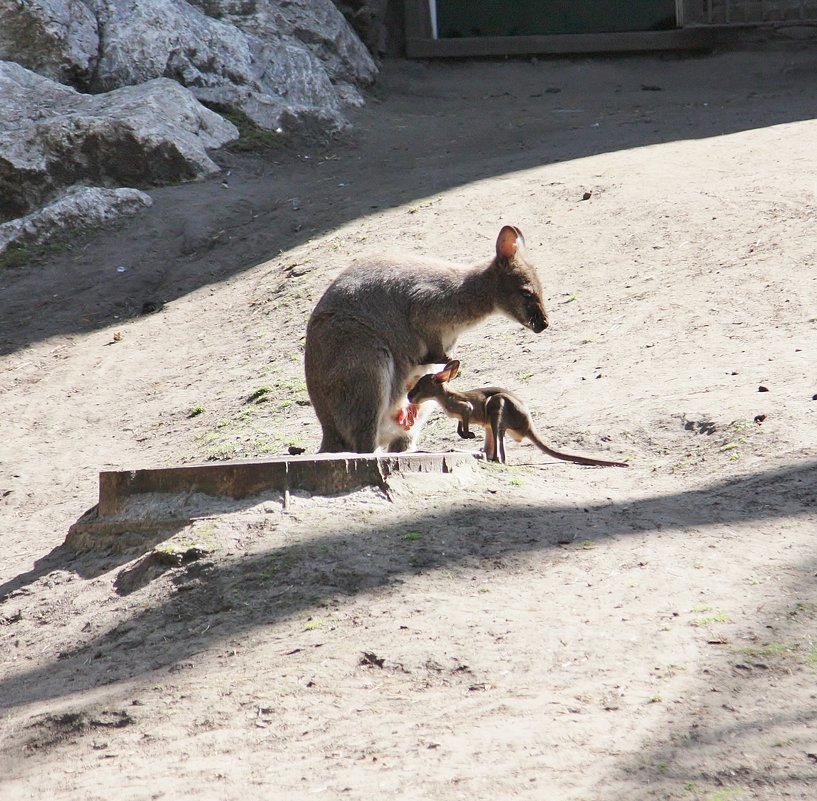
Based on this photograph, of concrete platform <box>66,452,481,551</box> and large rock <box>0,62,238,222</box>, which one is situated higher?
large rock <box>0,62,238,222</box>

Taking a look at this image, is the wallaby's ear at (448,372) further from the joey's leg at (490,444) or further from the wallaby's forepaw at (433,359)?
the joey's leg at (490,444)

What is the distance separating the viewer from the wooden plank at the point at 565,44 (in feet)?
58.0

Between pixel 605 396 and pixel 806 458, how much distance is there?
180 cm

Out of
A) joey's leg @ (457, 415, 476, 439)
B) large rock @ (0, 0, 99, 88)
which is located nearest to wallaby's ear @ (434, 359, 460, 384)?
joey's leg @ (457, 415, 476, 439)

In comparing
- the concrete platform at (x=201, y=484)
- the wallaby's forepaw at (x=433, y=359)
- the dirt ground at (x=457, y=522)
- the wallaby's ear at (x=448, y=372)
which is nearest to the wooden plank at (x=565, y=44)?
the dirt ground at (x=457, y=522)

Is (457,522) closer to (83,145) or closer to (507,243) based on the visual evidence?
(507,243)

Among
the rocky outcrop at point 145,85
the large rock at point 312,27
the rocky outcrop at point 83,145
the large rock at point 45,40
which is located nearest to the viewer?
the rocky outcrop at point 83,145

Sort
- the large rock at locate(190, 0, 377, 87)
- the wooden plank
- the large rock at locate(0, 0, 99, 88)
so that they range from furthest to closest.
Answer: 1. the wooden plank
2. the large rock at locate(190, 0, 377, 87)
3. the large rock at locate(0, 0, 99, 88)

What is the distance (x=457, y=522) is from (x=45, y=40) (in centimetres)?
1137

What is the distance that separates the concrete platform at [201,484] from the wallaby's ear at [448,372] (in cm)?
135

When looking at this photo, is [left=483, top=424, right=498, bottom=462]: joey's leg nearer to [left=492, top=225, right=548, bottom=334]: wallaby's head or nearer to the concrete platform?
[left=492, top=225, right=548, bottom=334]: wallaby's head

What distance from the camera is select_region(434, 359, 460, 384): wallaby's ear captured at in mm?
6594

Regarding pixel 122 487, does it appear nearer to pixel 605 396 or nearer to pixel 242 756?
pixel 242 756

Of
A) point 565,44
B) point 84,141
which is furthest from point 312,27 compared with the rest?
point 84,141
